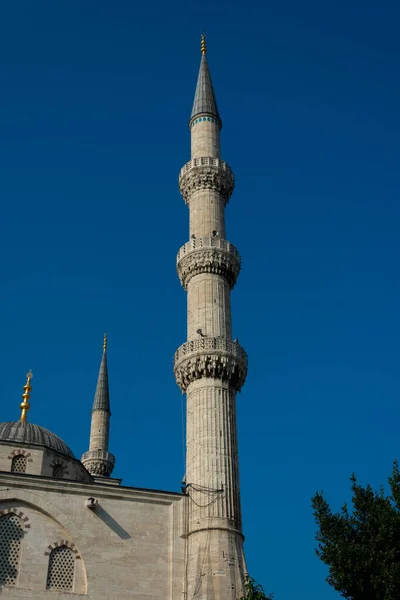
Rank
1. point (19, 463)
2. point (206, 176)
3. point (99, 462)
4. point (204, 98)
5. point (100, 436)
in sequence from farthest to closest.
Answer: point (100, 436)
point (99, 462)
point (204, 98)
point (206, 176)
point (19, 463)

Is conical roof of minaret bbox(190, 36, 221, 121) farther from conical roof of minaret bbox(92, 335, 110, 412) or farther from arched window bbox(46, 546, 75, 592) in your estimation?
arched window bbox(46, 546, 75, 592)

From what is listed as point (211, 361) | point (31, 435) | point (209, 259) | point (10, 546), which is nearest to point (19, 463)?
point (31, 435)

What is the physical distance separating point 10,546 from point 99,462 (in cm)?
1168

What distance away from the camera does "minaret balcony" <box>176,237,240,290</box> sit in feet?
70.4

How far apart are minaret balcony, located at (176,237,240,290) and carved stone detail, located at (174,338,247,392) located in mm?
2247

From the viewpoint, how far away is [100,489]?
1800cm

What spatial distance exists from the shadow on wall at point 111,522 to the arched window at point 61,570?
0.98 metres

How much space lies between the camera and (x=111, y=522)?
58.3 ft

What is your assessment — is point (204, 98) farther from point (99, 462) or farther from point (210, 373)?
→ point (99, 462)

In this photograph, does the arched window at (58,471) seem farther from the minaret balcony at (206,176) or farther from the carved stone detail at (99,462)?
the minaret balcony at (206,176)

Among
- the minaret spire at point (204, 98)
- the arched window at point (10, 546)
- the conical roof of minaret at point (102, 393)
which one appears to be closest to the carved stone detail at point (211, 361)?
the arched window at point (10, 546)

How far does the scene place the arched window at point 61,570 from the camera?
55.4 ft

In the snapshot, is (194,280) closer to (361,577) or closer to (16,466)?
(16,466)

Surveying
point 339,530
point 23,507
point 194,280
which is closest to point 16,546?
point 23,507
